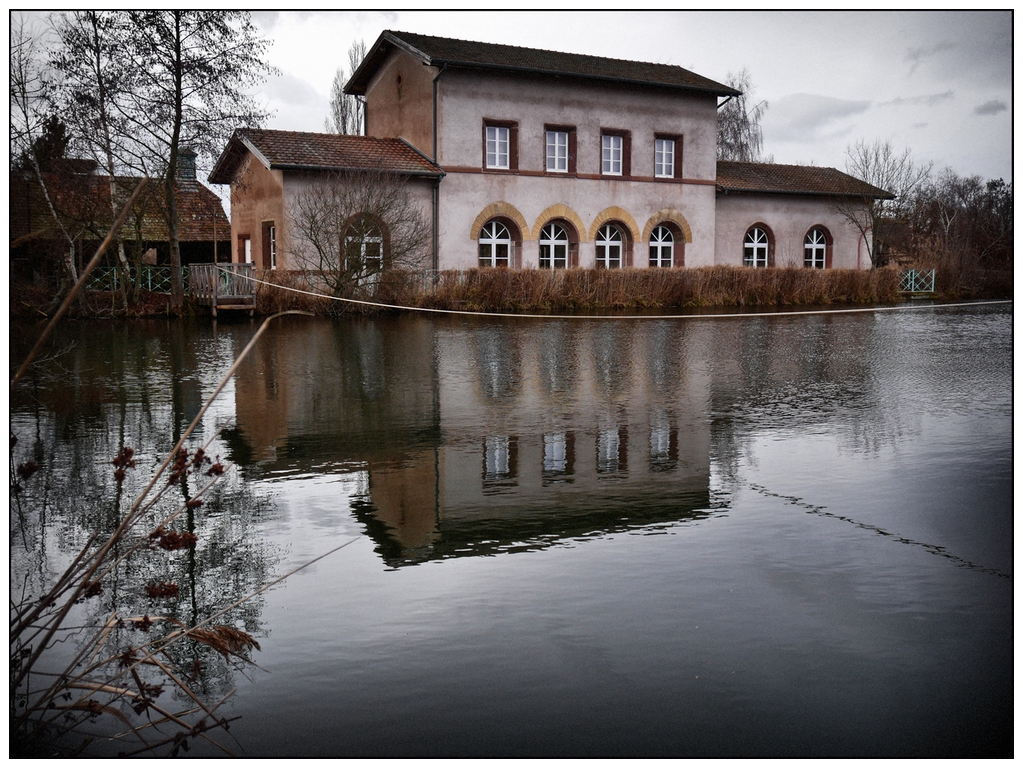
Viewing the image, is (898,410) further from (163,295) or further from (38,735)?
(163,295)

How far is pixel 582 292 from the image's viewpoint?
29781mm

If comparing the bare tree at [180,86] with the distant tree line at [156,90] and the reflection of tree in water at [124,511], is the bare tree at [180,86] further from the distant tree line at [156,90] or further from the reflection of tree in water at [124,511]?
the reflection of tree in water at [124,511]

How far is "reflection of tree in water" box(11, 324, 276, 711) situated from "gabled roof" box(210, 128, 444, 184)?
1922 cm

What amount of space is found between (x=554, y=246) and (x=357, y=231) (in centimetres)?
1176

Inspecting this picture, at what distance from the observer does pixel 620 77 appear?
117ft

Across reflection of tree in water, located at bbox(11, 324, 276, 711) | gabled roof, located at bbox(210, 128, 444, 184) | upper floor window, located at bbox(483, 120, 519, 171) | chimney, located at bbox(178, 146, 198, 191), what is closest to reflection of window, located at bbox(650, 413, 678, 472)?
reflection of tree in water, located at bbox(11, 324, 276, 711)

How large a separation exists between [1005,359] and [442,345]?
8.66 meters

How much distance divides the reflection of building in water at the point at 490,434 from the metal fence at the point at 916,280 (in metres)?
26.2

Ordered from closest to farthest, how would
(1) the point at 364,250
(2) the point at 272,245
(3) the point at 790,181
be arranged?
(1) the point at 364,250 < (2) the point at 272,245 < (3) the point at 790,181

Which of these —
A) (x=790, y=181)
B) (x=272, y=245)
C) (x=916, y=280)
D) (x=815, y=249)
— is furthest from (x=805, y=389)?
(x=815, y=249)

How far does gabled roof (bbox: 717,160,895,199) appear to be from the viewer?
40406 millimetres

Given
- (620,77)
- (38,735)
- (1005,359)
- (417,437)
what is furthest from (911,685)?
(620,77)

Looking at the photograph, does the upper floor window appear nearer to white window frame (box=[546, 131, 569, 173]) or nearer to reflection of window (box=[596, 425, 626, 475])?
white window frame (box=[546, 131, 569, 173])

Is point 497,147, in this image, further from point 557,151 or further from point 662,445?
point 662,445
